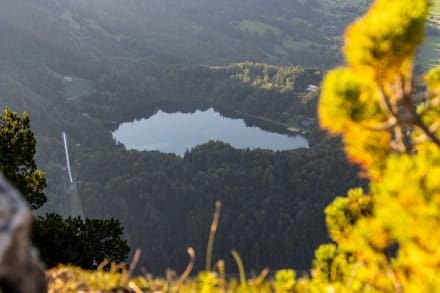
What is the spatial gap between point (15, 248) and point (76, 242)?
62.8 feet

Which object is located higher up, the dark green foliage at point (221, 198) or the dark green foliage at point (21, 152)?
the dark green foliage at point (21, 152)

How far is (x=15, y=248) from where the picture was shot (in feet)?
18.6

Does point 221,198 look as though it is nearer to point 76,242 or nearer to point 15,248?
point 76,242

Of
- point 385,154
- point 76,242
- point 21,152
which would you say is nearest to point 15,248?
point 385,154

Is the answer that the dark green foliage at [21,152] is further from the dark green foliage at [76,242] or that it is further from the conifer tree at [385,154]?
the conifer tree at [385,154]

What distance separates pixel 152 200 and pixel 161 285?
146 m

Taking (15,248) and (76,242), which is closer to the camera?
(15,248)

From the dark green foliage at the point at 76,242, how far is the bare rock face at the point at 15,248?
14777 mm

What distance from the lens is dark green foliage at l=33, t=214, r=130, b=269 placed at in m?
22.2

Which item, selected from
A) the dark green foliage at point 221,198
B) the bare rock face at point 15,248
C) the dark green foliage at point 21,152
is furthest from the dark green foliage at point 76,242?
the dark green foliage at point 221,198

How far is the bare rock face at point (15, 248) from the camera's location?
5.34 meters

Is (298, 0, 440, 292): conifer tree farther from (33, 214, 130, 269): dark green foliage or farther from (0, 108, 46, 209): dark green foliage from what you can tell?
(0, 108, 46, 209): dark green foliage

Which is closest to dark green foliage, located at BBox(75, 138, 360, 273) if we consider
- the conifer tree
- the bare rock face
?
the conifer tree

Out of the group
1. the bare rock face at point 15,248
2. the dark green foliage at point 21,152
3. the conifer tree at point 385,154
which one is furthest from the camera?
the dark green foliage at point 21,152
